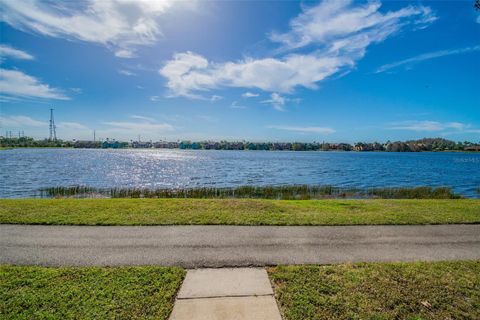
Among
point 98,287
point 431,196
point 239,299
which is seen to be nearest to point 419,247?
point 239,299

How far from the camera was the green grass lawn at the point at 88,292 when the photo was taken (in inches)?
162

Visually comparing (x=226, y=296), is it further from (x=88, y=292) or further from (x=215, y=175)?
(x=215, y=175)

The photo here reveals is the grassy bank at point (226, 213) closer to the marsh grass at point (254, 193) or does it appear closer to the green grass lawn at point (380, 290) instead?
the green grass lawn at point (380, 290)

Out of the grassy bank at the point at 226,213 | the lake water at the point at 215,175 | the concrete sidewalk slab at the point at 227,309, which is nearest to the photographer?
the concrete sidewalk slab at the point at 227,309

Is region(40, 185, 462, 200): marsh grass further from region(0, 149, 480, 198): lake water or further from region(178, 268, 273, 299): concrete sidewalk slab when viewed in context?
region(178, 268, 273, 299): concrete sidewalk slab

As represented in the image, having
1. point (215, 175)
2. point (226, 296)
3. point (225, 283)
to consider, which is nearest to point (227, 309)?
point (226, 296)

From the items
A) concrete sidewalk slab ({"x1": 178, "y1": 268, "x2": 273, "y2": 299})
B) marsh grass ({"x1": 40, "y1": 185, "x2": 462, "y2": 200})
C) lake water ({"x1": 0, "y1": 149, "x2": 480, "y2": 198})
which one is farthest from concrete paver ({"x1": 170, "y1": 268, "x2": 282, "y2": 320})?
lake water ({"x1": 0, "y1": 149, "x2": 480, "y2": 198})

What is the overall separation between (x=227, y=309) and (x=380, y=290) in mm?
A: 2898

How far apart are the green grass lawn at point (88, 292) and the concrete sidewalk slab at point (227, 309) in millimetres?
265

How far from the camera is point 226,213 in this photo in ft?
32.4

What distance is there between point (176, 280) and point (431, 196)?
844 inches

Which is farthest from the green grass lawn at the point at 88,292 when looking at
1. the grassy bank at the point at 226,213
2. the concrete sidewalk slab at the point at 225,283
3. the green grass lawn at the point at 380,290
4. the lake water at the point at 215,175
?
the lake water at the point at 215,175

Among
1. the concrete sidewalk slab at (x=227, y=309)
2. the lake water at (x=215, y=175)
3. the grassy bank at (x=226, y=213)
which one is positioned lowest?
the lake water at (x=215, y=175)

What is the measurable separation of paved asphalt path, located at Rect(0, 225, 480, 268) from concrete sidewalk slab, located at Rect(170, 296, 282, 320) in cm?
137
